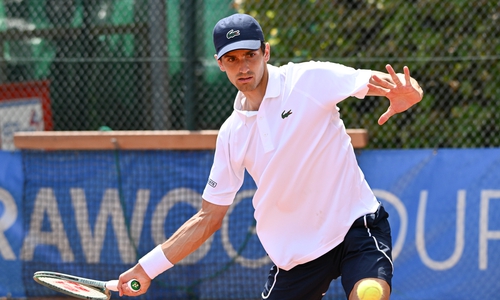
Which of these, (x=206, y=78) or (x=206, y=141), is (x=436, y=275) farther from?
(x=206, y=78)

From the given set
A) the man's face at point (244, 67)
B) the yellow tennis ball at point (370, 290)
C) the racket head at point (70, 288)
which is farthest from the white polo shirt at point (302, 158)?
the racket head at point (70, 288)

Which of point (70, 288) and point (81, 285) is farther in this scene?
point (81, 285)

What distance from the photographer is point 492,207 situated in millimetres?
6102

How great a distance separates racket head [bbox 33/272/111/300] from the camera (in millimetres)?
3602

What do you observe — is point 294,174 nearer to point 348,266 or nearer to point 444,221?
point 348,266

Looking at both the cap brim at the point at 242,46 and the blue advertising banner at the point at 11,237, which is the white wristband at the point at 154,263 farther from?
the blue advertising banner at the point at 11,237

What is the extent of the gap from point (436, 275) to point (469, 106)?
1568mm

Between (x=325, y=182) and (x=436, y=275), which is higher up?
(x=325, y=182)

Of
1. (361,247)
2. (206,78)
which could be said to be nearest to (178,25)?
(206,78)

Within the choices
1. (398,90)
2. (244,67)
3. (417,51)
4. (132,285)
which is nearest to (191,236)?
(132,285)

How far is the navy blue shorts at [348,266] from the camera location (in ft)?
11.5

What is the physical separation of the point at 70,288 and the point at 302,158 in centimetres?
136

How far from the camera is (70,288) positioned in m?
3.71

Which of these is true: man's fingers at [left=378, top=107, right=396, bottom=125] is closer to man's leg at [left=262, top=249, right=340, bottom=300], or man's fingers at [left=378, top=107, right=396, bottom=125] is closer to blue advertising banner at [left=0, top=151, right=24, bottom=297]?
man's leg at [left=262, top=249, right=340, bottom=300]
